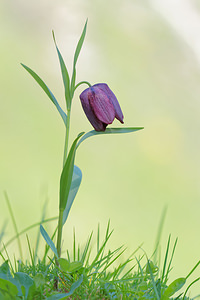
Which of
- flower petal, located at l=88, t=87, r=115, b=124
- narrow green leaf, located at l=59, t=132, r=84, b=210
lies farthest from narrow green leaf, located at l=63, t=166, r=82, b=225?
flower petal, located at l=88, t=87, r=115, b=124

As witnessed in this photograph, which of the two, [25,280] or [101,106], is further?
[101,106]

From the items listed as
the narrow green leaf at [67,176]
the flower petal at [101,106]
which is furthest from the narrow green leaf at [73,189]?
the flower petal at [101,106]

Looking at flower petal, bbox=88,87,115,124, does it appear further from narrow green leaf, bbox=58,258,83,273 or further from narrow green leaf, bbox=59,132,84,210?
narrow green leaf, bbox=58,258,83,273

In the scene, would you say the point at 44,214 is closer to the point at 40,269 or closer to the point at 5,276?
the point at 40,269

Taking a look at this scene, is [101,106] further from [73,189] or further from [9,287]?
[9,287]

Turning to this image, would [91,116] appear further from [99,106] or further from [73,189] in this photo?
[73,189]

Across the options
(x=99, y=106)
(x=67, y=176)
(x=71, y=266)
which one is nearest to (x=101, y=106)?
(x=99, y=106)

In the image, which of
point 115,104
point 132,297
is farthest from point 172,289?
point 115,104

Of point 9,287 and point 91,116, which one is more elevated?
point 91,116

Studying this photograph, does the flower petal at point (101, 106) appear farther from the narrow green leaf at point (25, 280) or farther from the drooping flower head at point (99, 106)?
the narrow green leaf at point (25, 280)
